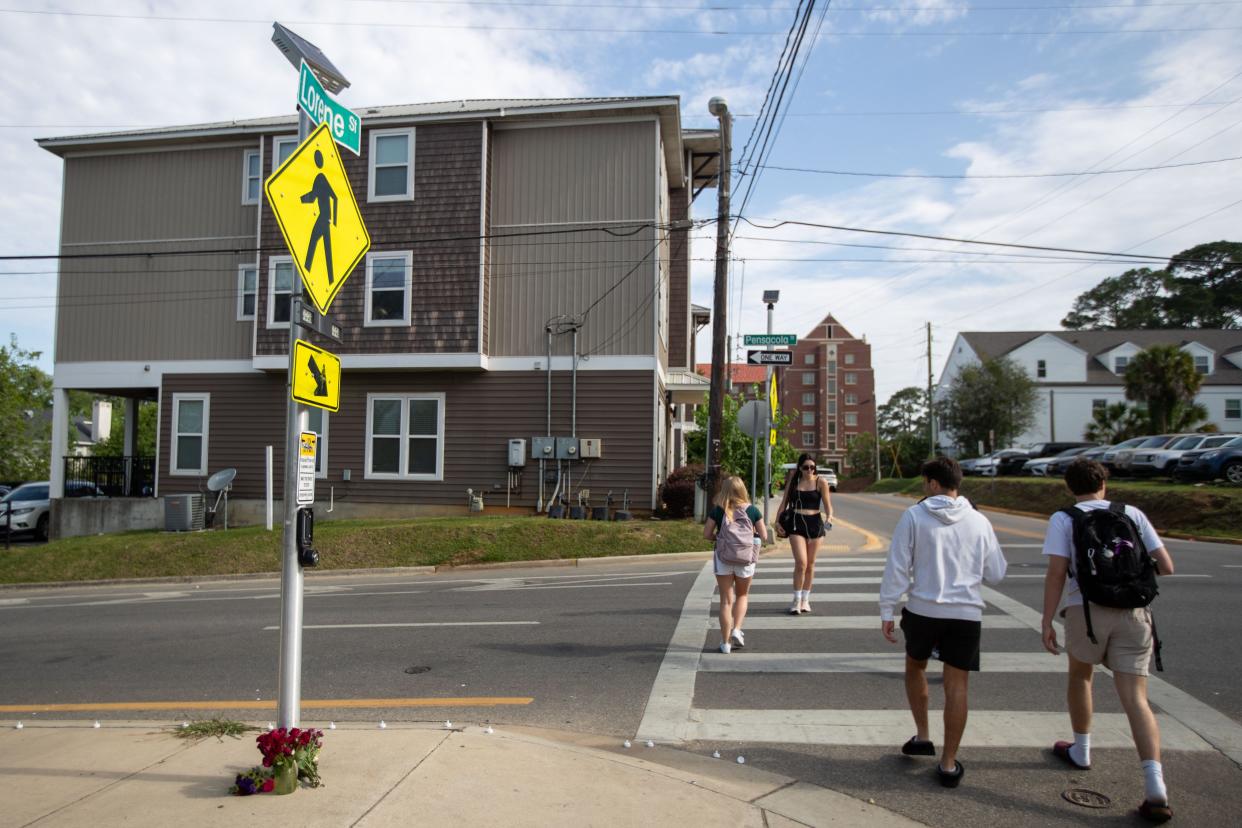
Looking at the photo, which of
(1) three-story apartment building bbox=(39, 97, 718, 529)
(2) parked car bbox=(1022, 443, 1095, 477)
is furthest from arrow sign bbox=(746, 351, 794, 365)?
(2) parked car bbox=(1022, 443, 1095, 477)

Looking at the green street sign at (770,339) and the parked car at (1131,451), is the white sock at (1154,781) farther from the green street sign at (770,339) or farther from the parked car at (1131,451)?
the parked car at (1131,451)

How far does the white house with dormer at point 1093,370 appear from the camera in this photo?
5575 cm

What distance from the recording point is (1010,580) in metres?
11.1

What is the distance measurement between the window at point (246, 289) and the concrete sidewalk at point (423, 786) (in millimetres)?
16142

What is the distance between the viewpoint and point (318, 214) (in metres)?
4.71

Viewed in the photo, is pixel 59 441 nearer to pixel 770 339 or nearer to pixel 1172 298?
pixel 770 339

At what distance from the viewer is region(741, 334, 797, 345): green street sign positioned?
586 inches

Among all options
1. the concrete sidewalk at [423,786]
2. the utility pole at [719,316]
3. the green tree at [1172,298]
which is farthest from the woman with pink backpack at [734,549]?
the green tree at [1172,298]

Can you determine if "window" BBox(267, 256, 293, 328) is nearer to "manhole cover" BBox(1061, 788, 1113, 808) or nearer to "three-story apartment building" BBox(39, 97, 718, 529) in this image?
"three-story apartment building" BBox(39, 97, 718, 529)

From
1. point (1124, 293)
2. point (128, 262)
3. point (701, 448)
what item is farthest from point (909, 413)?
point (128, 262)

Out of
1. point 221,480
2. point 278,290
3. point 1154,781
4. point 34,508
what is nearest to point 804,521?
point 1154,781

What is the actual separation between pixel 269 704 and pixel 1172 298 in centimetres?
9965

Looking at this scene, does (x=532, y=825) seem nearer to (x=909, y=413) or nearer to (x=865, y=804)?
(x=865, y=804)

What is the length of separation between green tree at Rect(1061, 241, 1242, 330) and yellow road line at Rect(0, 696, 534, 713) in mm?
87027
